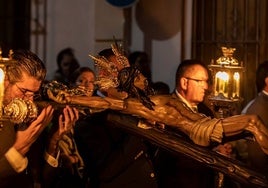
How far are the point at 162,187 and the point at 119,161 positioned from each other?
523 mm

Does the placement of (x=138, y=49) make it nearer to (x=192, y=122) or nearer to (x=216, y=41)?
(x=216, y=41)

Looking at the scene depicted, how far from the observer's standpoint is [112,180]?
20.8ft

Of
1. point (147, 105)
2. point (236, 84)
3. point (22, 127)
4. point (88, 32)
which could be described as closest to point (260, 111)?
point (236, 84)

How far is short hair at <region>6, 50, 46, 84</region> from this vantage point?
18.4ft

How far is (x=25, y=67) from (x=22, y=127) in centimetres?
42

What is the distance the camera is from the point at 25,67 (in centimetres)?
568

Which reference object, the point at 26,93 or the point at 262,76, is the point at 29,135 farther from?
the point at 262,76

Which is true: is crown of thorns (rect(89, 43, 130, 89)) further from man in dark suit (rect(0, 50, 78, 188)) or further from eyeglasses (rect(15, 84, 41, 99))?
eyeglasses (rect(15, 84, 41, 99))

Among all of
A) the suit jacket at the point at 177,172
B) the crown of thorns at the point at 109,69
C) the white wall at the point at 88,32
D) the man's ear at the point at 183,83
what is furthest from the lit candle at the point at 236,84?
the white wall at the point at 88,32

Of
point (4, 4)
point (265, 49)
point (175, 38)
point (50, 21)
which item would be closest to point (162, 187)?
point (265, 49)

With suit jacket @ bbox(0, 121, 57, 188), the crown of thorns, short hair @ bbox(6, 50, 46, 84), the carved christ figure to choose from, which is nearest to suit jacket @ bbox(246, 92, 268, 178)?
the carved christ figure

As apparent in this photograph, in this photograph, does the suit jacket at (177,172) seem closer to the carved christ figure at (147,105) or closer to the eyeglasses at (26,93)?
the carved christ figure at (147,105)

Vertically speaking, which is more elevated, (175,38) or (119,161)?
(175,38)

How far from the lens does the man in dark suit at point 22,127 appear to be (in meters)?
5.42
